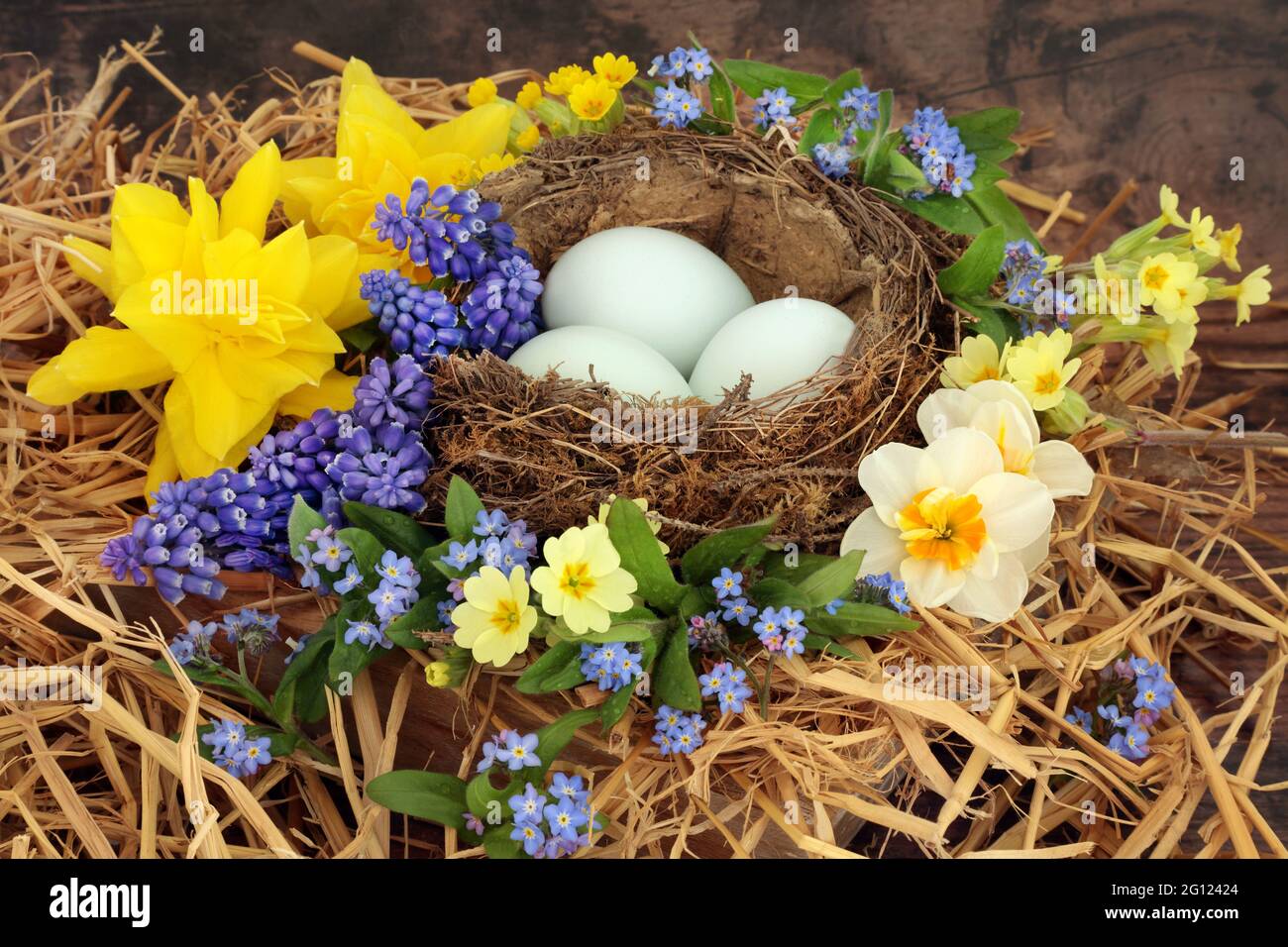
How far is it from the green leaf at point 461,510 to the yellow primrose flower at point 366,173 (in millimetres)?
298

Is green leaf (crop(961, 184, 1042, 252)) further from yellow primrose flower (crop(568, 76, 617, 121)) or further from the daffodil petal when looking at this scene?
the daffodil petal

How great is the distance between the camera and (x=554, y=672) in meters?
0.88

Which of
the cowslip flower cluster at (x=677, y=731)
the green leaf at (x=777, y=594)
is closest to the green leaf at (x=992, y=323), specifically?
the green leaf at (x=777, y=594)

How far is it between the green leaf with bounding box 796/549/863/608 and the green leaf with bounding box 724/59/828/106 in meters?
0.59

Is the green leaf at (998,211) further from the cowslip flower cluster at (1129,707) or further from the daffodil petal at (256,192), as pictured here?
the daffodil petal at (256,192)

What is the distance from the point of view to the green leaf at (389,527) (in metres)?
0.97

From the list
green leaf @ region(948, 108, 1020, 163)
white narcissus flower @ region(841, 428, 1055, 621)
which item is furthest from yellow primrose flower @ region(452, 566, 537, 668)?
green leaf @ region(948, 108, 1020, 163)

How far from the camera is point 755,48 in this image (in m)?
1.71

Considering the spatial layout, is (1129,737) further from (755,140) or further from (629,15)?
(629,15)

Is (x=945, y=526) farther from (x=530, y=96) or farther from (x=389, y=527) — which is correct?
(x=530, y=96)

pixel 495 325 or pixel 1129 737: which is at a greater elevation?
pixel 495 325

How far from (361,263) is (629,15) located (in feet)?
Answer: 2.40
